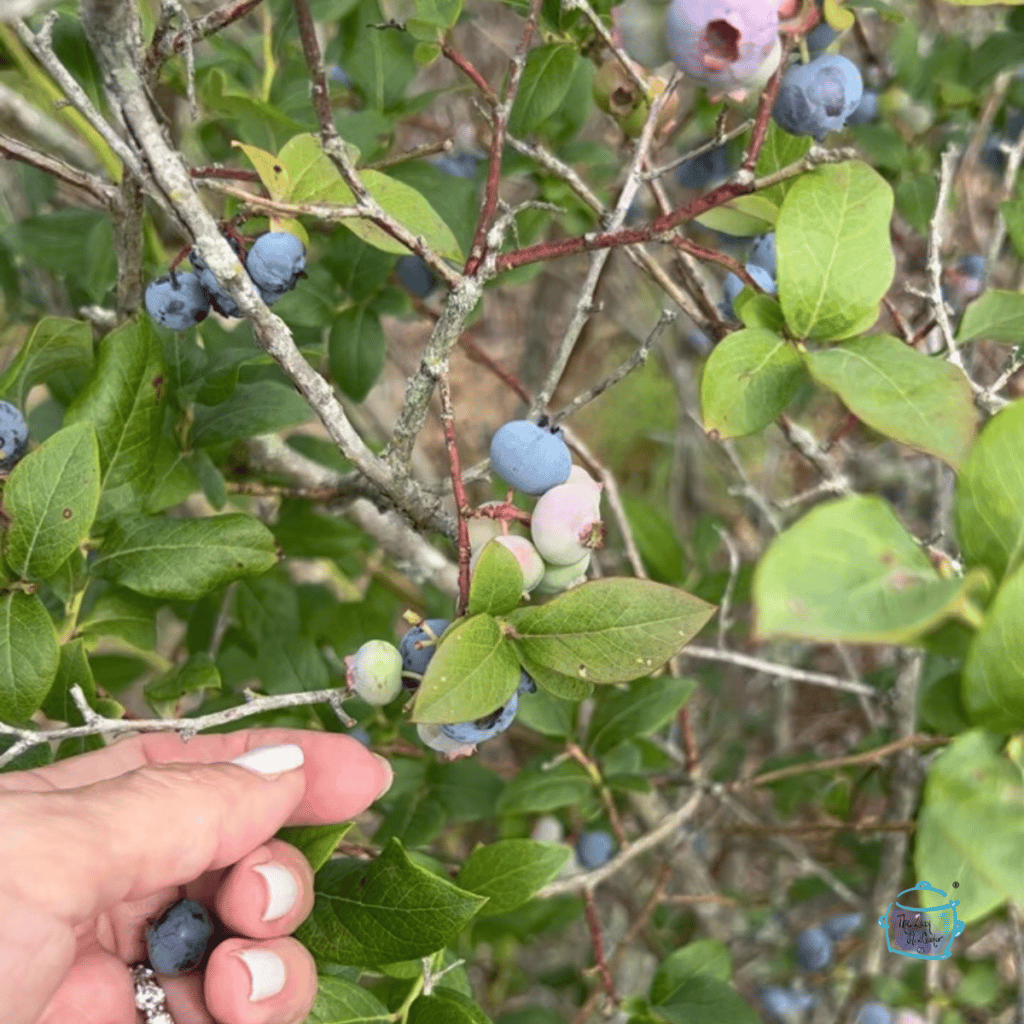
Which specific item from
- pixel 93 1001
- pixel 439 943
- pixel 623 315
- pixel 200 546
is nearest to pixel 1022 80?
pixel 623 315

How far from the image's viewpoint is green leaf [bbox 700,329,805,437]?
903mm

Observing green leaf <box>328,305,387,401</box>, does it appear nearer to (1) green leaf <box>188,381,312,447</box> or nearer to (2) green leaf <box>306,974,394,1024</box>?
(1) green leaf <box>188,381,312,447</box>

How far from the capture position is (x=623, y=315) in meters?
2.97

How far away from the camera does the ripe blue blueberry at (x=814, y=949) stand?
2.11 m

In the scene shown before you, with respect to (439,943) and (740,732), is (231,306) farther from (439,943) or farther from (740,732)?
(740,732)

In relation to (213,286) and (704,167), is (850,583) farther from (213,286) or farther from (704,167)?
(704,167)

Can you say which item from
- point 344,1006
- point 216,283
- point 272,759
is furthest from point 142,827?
point 216,283

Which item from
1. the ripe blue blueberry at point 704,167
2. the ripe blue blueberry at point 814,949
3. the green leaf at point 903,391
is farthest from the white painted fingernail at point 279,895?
the ripe blue blueberry at point 814,949

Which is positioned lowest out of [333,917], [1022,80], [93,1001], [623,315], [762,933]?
[762,933]

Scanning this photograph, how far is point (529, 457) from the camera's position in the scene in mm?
916

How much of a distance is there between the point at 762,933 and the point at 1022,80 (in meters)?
1.86

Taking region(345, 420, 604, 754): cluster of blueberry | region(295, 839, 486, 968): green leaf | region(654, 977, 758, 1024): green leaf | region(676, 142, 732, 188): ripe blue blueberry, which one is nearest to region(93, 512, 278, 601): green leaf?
region(345, 420, 604, 754): cluster of blueberry

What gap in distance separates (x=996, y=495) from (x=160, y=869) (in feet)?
2.65

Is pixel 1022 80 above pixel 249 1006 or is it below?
above
